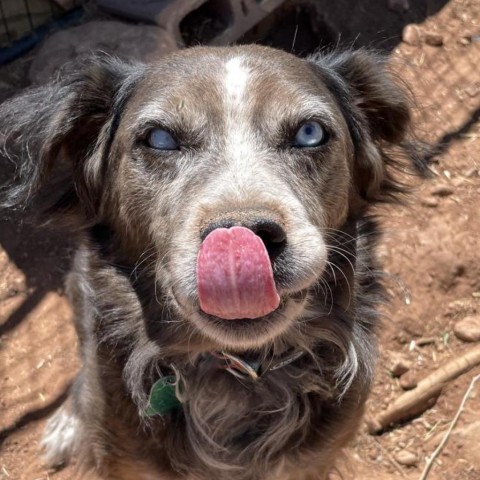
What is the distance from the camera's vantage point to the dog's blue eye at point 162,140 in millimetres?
2615

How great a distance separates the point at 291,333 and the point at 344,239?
1.28 ft

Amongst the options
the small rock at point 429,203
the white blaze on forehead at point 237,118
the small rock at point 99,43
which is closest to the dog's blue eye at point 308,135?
the white blaze on forehead at point 237,118

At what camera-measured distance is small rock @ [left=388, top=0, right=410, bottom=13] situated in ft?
17.5

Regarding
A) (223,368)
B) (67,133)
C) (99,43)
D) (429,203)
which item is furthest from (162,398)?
(99,43)

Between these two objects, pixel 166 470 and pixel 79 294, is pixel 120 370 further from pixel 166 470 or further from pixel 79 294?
pixel 79 294

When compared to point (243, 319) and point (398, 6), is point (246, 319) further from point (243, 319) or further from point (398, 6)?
point (398, 6)

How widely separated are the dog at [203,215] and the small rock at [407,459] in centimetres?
61

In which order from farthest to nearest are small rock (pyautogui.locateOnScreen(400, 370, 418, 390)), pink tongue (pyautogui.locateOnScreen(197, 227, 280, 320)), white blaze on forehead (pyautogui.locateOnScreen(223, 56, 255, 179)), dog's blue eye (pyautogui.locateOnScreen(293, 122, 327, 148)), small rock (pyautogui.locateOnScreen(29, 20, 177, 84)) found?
small rock (pyautogui.locateOnScreen(29, 20, 177, 84)) < small rock (pyautogui.locateOnScreen(400, 370, 418, 390)) < dog's blue eye (pyautogui.locateOnScreen(293, 122, 327, 148)) < white blaze on forehead (pyautogui.locateOnScreen(223, 56, 255, 179)) < pink tongue (pyautogui.locateOnScreen(197, 227, 280, 320))

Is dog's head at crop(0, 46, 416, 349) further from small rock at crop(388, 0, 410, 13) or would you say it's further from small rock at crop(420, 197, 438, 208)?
small rock at crop(388, 0, 410, 13)

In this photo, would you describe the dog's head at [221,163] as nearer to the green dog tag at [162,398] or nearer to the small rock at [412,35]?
the green dog tag at [162,398]

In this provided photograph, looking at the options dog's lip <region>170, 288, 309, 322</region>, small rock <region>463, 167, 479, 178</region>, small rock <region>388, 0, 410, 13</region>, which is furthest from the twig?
small rock <region>388, 0, 410, 13</region>

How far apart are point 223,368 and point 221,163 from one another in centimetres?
75

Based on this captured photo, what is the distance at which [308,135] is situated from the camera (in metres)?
2.64

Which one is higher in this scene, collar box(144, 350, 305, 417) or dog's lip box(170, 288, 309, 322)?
dog's lip box(170, 288, 309, 322)
